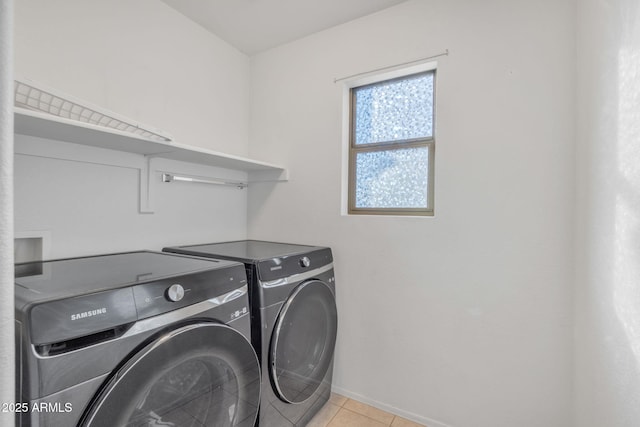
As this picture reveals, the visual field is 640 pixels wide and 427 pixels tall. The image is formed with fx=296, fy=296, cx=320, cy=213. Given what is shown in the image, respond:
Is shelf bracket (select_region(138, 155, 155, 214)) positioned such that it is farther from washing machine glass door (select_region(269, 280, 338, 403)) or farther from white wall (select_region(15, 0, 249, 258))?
washing machine glass door (select_region(269, 280, 338, 403))

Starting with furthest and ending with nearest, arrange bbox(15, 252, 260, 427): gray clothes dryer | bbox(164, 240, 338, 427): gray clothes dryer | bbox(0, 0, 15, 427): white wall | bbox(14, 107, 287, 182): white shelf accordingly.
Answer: bbox(164, 240, 338, 427): gray clothes dryer → bbox(14, 107, 287, 182): white shelf → bbox(15, 252, 260, 427): gray clothes dryer → bbox(0, 0, 15, 427): white wall

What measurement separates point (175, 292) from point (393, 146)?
1.50 m

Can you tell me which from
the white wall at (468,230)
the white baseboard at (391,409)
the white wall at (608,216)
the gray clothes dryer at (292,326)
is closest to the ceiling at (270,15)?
the white wall at (468,230)

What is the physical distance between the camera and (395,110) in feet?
6.24

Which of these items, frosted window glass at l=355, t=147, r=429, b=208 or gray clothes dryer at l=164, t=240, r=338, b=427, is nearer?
gray clothes dryer at l=164, t=240, r=338, b=427

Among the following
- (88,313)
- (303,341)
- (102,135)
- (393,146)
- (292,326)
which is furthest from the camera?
(393,146)

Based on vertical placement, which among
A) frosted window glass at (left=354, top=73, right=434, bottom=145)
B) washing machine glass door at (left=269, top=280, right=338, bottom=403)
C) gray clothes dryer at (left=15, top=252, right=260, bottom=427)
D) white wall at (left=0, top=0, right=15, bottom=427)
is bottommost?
washing machine glass door at (left=269, top=280, right=338, bottom=403)

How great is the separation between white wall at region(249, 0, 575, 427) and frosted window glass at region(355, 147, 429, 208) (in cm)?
15

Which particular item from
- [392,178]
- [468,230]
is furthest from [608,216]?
[392,178]

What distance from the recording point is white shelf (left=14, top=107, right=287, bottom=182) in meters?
1.05

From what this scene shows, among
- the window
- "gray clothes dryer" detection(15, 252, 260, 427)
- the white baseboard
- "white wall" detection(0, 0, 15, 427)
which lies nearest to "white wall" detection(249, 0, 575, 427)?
the white baseboard

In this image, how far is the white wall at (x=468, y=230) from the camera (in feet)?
4.54

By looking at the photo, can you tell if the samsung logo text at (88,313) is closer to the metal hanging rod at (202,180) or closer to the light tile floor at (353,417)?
the metal hanging rod at (202,180)

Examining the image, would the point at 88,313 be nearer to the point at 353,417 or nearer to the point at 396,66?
the point at 353,417
